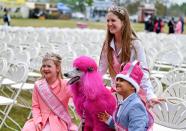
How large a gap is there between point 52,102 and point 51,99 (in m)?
0.03

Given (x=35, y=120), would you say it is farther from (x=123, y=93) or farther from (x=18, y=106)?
(x=18, y=106)

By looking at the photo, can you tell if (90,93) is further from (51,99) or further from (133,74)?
(51,99)

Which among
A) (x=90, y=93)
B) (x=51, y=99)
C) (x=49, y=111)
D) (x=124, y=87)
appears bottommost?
(x=49, y=111)

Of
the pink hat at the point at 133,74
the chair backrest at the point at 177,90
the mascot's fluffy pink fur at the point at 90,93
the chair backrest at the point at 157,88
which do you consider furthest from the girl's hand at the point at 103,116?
the chair backrest at the point at 177,90

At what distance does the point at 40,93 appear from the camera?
17.1ft

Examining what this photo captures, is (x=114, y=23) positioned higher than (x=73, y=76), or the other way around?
(x=114, y=23)

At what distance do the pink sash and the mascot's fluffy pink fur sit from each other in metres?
0.76

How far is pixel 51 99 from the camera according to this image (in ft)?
17.1

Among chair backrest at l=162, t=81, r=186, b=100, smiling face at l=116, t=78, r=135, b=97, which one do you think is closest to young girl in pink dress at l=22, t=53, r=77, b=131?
chair backrest at l=162, t=81, r=186, b=100

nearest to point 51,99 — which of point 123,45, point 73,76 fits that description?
point 73,76

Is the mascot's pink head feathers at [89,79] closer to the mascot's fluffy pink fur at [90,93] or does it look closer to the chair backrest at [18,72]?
the mascot's fluffy pink fur at [90,93]

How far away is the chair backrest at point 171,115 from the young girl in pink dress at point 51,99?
0.84 meters

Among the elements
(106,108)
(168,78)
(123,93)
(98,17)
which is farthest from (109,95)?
(98,17)

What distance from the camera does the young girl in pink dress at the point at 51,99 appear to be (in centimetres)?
512
